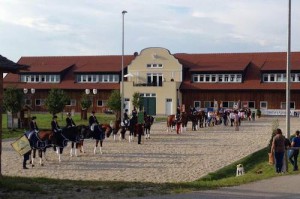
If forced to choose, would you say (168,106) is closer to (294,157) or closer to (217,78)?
(217,78)

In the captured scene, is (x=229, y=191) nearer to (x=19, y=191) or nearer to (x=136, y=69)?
(x=19, y=191)

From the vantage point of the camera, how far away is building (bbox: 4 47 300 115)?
6962cm

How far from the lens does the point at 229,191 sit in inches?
537

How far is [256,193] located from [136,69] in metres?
61.6

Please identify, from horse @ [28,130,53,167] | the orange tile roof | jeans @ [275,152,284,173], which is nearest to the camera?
jeans @ [275,152,284,173]

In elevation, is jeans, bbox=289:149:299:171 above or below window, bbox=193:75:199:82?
Answer: below

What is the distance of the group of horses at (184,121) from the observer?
38.9 m

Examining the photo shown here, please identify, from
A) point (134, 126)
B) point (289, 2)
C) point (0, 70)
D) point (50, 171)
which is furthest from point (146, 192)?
point (134, 126)

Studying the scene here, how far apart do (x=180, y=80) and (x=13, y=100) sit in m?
35.6

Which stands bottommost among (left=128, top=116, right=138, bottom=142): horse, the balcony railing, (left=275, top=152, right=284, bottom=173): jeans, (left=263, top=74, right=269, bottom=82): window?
(left=275, top=152, right=284, bottom=173): jeans

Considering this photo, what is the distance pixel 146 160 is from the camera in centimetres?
2325

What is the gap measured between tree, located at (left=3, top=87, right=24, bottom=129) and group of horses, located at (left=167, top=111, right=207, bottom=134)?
10.9m

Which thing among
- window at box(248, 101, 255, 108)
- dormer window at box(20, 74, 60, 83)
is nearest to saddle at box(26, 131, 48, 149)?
window at box(248, 101, 255, 108)

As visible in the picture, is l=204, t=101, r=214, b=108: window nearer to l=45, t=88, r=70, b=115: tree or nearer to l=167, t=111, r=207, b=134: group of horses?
l=167, t=111, r=207, b=134: group of horses
